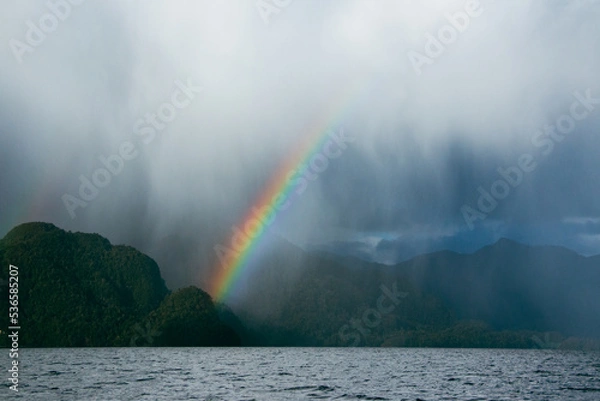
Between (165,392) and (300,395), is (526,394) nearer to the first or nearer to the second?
(300,395)

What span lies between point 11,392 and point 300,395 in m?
31.2

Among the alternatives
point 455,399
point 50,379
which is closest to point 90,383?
point 50,379

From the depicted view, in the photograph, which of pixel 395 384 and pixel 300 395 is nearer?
pixel 300 395

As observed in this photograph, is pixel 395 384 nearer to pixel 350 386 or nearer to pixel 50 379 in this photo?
pixel 350 386

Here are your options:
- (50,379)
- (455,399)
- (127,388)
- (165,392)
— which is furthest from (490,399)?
(50,379)

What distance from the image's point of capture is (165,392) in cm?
7388

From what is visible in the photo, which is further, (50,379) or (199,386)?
(50,379)

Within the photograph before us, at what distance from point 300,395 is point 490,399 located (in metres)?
20.8

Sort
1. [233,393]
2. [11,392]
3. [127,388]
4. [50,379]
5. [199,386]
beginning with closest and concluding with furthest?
[11,392] < [233,393] < [127,388] < [199,386] < [50,379]

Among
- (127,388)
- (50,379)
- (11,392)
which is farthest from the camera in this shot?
(50,379)

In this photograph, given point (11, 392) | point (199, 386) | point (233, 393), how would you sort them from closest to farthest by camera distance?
point (11, 392) → point (233, 393) → point (199, 386)

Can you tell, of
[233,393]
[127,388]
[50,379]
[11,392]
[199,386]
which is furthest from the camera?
[50,379]

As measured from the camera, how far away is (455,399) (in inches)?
2699

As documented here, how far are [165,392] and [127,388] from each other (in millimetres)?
7431
